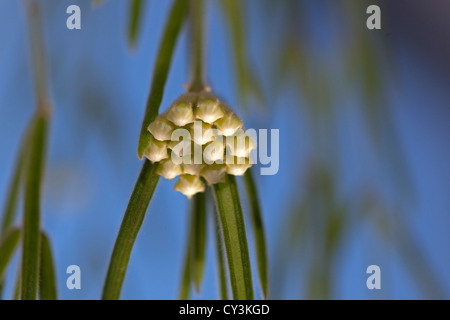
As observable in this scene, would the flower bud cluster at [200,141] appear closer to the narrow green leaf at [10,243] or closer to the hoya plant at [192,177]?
the hoya plant at [192,177]

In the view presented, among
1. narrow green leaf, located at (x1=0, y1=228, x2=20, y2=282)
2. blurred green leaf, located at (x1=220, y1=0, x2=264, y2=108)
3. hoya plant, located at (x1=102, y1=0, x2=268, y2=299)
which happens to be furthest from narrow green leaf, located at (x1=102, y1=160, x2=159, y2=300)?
blurred green leaf, located at (x1=220, y1=0, x2=264, y2=108)

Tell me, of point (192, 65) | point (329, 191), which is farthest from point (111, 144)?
point (192, 65)

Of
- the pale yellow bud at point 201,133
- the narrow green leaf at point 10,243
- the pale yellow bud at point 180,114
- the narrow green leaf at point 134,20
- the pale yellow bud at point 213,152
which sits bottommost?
the narrow green leaf at point 10,243

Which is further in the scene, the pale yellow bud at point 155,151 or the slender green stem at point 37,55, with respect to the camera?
the slender green stem at point 37,55

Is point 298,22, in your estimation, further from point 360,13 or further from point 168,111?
point 168,111

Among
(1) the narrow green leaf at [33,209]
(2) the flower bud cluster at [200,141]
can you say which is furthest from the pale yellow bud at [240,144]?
(1) the narrow green leaf at [33,209]
